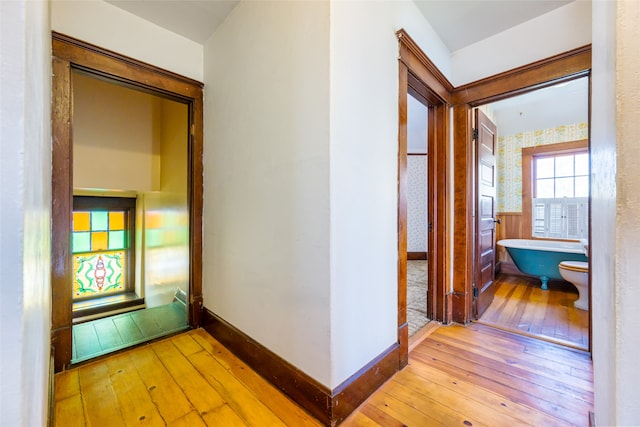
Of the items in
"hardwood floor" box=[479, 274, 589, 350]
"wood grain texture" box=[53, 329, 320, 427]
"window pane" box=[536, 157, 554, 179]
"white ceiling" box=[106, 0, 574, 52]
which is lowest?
"wood grain texture" box=[53, 329, 320, 427]

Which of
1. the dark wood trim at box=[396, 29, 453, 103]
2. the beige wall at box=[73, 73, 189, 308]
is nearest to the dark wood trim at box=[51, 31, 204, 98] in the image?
the beige wall at box=[73, 73, 189, 308]

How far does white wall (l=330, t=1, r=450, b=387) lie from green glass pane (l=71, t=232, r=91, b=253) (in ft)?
14.4

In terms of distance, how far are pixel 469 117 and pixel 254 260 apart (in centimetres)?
215

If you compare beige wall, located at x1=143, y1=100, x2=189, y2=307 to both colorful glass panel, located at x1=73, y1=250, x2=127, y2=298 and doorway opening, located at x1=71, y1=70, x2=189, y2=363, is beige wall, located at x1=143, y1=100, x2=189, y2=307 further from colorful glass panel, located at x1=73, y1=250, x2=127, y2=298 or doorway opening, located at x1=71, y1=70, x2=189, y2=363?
colorful glass panel, located at x1=73, y1=250, x2=127, y2=298

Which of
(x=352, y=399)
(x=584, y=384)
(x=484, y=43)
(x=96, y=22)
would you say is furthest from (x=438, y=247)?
(x=96, y=22)

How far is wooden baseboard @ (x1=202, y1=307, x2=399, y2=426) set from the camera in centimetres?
118

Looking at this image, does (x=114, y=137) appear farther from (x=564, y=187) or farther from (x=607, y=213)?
(x=564, y=187)

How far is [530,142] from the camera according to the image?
400 cm

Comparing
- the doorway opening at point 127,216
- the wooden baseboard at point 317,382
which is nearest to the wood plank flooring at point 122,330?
the doorway opening at point 127,216

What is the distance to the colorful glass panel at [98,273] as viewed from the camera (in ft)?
12.6

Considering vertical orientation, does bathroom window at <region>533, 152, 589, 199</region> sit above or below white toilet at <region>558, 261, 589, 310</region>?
above

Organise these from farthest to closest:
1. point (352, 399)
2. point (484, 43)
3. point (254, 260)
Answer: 1. point (484, 43)
2. point (254, 260)
3. point (352, 399)

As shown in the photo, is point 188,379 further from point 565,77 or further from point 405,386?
point 565,77

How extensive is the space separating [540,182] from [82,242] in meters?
7.04
